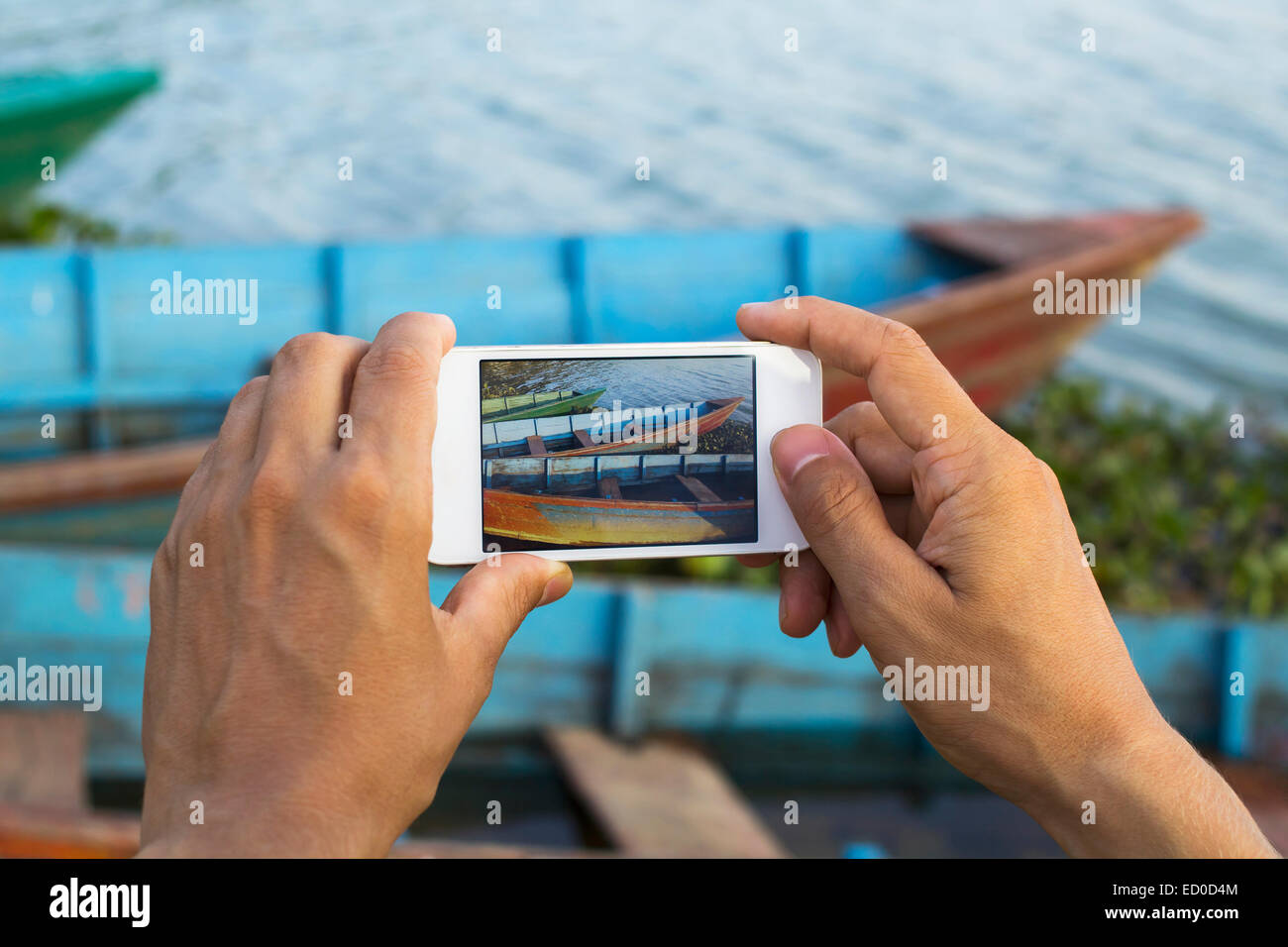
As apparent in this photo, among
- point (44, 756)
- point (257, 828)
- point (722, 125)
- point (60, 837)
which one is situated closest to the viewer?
point (257, 828)

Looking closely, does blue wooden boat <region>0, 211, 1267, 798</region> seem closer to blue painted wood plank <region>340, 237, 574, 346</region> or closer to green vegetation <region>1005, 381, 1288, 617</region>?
blue painted wood plank <region>340, 237, 574, 346</region>

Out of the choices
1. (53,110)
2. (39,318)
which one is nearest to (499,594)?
(39,318)

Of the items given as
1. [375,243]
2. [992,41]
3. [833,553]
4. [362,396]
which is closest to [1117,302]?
[375,243]

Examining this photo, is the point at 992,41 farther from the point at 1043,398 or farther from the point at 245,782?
the point at 245,782

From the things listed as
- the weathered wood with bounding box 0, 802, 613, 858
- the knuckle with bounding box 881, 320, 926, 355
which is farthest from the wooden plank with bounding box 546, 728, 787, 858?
the knuckle with bounding box 881, 320, 926, 355

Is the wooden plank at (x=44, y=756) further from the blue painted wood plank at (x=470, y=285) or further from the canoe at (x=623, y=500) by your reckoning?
the canoe at (x=623, y=500)

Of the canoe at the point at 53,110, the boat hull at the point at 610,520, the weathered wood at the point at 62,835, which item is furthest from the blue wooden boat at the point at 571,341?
the canoe at the point at 53,110

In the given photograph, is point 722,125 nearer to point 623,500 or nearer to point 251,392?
→ point 623,500
